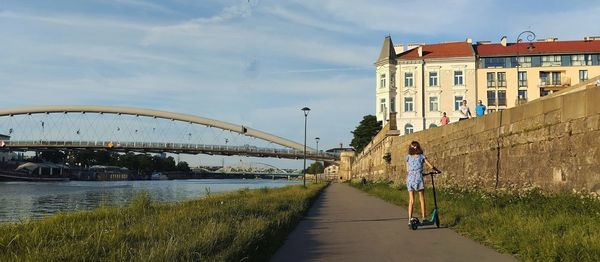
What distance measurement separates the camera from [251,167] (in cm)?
18825

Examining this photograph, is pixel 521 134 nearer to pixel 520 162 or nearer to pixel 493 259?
pixel 520 162

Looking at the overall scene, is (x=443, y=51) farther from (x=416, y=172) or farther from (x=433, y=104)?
(x=416, y=172)

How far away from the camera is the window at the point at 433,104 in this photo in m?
72.3

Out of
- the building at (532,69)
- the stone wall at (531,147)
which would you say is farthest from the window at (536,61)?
the stone wall at (531,147)

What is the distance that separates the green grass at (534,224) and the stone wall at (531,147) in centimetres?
65

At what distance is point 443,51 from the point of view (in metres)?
75.6

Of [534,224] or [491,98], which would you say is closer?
[534,224]

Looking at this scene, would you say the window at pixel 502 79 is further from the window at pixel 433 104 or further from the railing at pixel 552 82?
the window at pixel 433 104

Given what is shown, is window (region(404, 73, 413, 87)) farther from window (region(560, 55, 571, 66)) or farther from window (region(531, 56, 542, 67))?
window (region(560, 55, 571, 66))

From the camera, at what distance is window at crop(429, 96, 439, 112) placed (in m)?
72.3

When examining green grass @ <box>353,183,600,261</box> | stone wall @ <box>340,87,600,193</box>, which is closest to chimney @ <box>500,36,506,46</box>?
stone wall @ <box>340,87,600,193</box>

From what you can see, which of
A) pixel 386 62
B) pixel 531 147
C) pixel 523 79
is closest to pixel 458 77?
pixel 523 79

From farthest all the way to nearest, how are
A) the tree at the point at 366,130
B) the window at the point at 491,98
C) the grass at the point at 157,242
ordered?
the tree at the point at 366,130, the window at the point at 491,98, the grass at the point at 157,242

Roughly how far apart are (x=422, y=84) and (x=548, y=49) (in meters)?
18.1
